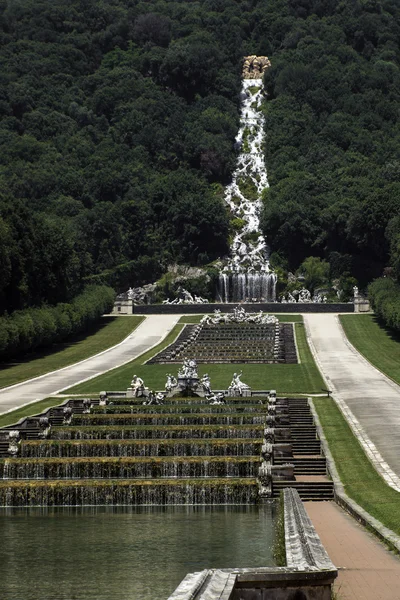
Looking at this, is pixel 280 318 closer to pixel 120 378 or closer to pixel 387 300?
pixel 387 300

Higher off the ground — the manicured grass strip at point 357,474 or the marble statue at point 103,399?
the marble statue at point 103,399

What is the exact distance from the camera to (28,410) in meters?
70.0

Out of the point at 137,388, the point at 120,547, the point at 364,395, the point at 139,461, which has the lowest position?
the point at 120,547

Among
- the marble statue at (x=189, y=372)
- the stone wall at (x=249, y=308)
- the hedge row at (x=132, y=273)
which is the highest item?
the hedge row at (x=132, y=273)

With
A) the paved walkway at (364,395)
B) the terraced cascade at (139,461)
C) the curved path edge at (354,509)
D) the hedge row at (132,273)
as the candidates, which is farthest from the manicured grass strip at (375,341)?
the hedge row at (132,273)

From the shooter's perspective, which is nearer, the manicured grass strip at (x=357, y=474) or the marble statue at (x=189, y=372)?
the manicured grass strip at (x=357, y=474)

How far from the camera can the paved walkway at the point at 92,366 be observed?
3086 inches

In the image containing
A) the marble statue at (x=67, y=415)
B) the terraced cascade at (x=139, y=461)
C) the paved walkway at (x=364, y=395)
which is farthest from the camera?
the marble statue at (x=67, y=415)

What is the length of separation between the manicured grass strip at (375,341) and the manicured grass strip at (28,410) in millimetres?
21622

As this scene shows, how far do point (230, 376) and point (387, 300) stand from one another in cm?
3844

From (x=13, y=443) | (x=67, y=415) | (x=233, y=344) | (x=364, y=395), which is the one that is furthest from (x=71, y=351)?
(x=13, y=443)

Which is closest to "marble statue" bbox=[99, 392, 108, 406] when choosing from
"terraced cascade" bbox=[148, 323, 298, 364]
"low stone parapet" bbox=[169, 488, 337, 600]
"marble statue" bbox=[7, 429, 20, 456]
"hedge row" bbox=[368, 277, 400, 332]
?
"marble statue" bbox=[7, 429, 20, 456]

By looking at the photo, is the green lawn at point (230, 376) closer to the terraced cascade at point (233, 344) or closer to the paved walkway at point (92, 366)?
the paved walkway at point (92, 366)

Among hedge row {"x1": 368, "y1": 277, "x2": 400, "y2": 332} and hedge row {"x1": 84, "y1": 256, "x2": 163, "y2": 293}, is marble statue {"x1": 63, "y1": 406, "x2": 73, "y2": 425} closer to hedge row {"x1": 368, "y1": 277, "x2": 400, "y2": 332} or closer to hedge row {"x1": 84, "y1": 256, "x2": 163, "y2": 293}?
hedge row {"x1": 368, "y1": 277, "x2": 400, "y2": 332}
